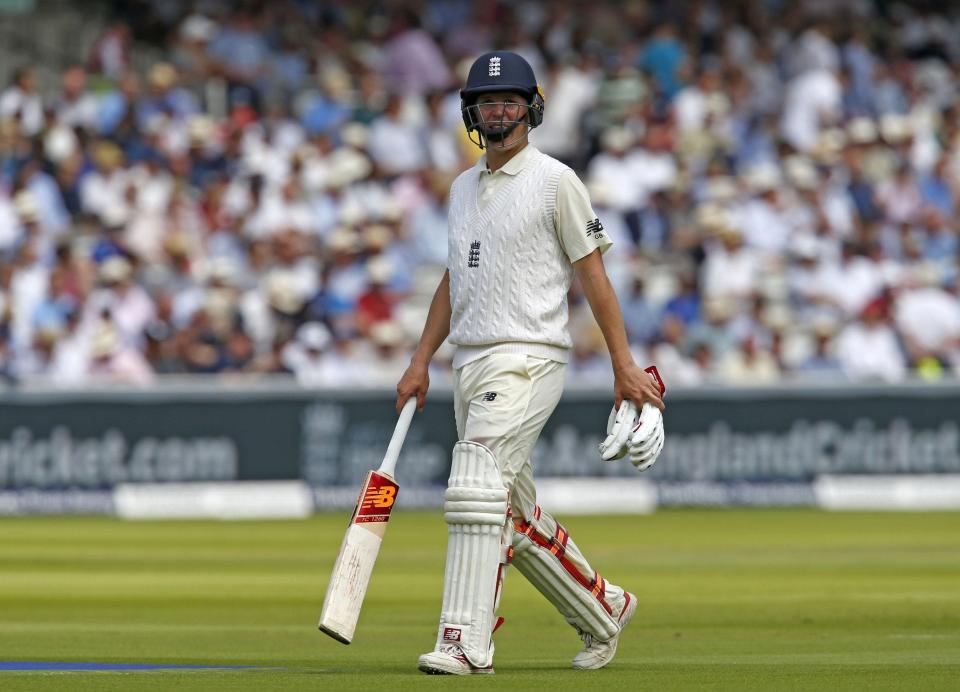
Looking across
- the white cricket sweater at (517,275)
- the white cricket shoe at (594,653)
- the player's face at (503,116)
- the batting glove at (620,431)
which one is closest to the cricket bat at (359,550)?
the white cricket sweater at (517,275)

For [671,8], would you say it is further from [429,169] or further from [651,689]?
[651,689]

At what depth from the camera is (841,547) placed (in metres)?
13.4

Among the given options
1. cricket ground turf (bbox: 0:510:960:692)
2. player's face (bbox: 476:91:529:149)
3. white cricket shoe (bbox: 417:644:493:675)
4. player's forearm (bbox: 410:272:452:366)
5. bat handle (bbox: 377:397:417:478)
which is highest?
player's face (bbox: 476:91:529:149)

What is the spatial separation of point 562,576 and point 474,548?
1.57 ft

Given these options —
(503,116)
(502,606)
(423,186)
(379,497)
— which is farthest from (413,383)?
(423,186)

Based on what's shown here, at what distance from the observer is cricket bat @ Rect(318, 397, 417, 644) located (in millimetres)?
6090

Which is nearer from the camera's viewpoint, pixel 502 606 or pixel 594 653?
pixel 594 653

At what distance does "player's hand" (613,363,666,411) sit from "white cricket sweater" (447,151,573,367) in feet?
0.78

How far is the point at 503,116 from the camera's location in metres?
6.26

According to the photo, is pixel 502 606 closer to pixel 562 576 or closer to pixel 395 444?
pixel 562 576

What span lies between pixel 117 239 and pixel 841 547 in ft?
26.4

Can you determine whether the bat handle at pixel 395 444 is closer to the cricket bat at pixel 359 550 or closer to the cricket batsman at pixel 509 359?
the cricket bat at pixel 359 550

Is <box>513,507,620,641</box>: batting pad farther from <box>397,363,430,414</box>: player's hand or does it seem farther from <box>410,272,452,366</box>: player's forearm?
<box>410,272,452,366</box>: player's forearm

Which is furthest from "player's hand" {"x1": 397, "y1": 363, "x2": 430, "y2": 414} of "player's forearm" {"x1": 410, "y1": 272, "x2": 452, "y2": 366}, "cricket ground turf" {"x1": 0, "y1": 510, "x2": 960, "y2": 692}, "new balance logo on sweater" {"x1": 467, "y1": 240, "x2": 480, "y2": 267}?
"cricket ground turf" {"x1": 0, "y1": 510, "x2": 960, "y2": 692}
